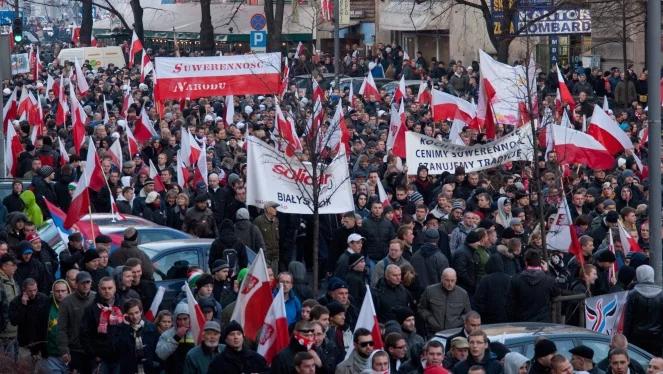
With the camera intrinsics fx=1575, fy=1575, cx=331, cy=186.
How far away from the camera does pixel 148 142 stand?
25.8 metres

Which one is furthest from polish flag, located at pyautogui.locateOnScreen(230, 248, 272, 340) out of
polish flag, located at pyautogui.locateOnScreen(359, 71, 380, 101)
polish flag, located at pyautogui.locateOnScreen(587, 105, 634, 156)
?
polish flag, located at pyautogui.locateOnScreen(359, 71, 380, 101)

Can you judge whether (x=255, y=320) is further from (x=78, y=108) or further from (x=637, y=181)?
(x=78, y=108)

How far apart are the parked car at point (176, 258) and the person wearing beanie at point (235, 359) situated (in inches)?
179

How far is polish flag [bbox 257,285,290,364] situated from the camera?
11758 millimetres

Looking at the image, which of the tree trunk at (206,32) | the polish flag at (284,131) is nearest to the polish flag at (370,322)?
the polish flag at (284,131)

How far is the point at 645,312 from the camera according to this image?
13.0 meters

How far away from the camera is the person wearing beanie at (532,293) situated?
45.4ft

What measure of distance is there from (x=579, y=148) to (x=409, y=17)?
113 feet

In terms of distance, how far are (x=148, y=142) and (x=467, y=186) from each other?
22.7 feet

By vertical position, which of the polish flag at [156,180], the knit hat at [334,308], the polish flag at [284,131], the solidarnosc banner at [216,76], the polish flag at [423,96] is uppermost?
the solidarnosc banner at [216,76]

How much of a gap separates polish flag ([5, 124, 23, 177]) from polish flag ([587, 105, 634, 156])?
8795 mm

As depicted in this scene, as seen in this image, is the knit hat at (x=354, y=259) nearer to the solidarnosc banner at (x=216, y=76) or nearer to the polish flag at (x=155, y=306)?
the polish flag at (x=155, y=306)

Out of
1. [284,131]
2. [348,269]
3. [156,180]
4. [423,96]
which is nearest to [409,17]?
[423,96]

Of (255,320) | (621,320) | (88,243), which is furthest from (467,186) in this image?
(255,320)
